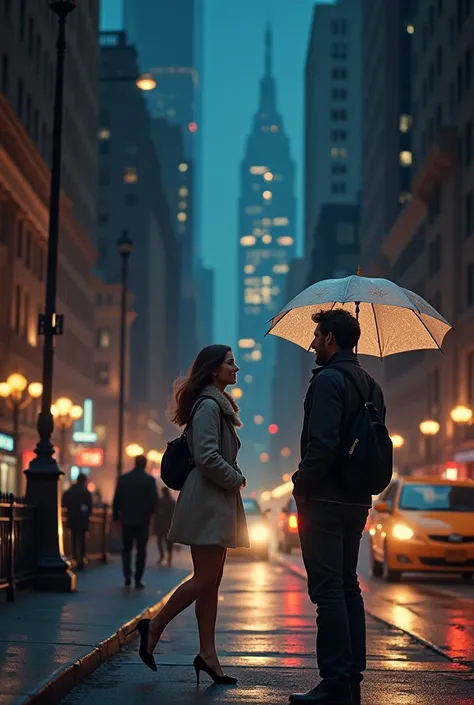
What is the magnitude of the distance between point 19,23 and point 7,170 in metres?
8.05

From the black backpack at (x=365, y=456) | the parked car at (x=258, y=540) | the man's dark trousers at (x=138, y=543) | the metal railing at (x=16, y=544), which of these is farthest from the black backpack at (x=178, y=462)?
the parked car at (x=258, y=540)

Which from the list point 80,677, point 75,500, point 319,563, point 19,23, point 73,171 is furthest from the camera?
point 73,171

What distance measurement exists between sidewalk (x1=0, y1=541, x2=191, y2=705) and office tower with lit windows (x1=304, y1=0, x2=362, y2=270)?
165 m

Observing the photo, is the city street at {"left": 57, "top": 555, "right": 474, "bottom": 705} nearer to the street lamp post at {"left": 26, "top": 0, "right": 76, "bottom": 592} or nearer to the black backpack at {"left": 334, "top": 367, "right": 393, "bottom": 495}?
the black backpack at {"left": 334, "top": 367, "right": 393, "bottom": 495}

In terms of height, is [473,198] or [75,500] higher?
[473,198]

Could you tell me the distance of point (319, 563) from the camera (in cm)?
791

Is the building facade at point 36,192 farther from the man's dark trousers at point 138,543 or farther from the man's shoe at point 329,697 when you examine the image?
the man's shoe at point 329,697

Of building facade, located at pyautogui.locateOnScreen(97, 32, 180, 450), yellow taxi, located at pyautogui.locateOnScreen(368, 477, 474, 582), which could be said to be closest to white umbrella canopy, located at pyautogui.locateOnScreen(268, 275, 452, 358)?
yellow taxi, located at pyautogui.locateOnScreen(368, 477, 474, 582)

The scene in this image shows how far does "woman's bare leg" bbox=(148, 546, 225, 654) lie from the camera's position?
8.93 metres

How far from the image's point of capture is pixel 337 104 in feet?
600

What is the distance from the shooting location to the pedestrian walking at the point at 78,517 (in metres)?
26.4

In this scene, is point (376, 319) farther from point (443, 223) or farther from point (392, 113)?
point (392, 113)

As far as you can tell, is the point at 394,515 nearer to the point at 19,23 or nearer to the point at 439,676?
the point at 439,676

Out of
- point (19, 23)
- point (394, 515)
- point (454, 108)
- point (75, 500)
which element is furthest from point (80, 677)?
point (454, 108)
